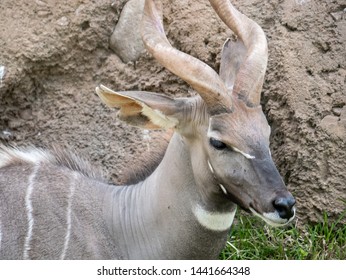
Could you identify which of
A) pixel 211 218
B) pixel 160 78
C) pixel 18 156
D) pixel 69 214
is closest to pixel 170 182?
pixel 211 218

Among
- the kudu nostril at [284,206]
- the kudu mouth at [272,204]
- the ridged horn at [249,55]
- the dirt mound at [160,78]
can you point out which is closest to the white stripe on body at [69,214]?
the dirt mound at [160,78]

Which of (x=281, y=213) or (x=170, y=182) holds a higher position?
(x=281, y=213)

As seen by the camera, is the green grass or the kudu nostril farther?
the green grass

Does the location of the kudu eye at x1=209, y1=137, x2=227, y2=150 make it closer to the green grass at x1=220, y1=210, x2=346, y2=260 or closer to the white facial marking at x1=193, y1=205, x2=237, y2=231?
the white facial marking at x1=193, y1=205, x2=237, y2=231

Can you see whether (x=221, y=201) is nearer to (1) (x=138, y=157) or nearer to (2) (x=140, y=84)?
(1) (x=138, y=157)

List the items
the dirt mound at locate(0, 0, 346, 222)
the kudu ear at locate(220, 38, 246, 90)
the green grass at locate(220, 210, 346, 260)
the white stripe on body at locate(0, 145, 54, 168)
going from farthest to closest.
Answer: the dirt mound at locate(0, 0, 346, 222), the green grass at locate(220, 210, 346, 260), the white stripe on body at locate(0, 145, 54, 168), the kudu ear at locate(220, 38, 246, 90)

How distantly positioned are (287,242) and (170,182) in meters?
1.19

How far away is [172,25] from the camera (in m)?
5.28

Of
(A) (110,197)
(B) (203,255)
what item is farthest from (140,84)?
(B) (203,255)

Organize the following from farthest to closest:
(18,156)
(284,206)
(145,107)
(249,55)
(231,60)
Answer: (18,156), (231,60), (249,55), (145,107), (284,206)

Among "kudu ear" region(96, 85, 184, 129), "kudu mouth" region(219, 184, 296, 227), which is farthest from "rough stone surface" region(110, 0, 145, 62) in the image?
"kudu mouth" region(219, 184, 296, 227)

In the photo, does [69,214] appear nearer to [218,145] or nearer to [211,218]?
[211,218]

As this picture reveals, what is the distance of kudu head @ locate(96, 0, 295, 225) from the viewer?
354 centimetres

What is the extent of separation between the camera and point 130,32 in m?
5.36
